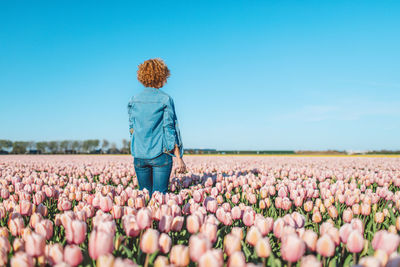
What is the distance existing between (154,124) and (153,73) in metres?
0.79

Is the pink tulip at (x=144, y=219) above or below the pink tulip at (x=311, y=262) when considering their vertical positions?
above

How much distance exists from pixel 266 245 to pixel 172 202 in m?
1.28

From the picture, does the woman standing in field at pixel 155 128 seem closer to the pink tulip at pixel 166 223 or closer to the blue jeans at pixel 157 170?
the blue jeans at pixel 157 170

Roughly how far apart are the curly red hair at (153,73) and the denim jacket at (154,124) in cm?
13

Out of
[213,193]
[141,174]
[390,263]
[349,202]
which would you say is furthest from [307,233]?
[141,174]

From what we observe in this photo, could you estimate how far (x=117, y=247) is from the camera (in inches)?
77.2

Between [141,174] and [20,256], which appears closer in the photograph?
[20,256]

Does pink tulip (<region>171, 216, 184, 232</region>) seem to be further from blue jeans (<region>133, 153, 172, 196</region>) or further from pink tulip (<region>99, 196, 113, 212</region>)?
blue jeans (<region>133, 153, 172, 196</region>)

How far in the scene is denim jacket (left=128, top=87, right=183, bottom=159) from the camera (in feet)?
14.4

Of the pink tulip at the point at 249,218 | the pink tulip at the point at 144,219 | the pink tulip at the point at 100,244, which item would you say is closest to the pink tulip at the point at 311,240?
the pink tulip at the point at 249,218

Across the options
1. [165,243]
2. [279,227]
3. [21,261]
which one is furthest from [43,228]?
[279,227]

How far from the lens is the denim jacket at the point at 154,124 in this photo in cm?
439

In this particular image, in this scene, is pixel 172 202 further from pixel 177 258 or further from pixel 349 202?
pixel 349 202

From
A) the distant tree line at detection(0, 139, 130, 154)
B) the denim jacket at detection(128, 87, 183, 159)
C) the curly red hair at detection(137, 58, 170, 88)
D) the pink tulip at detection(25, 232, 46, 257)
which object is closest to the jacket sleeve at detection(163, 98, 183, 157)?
the denim jacket at detection(128, 87, 183, 159)
